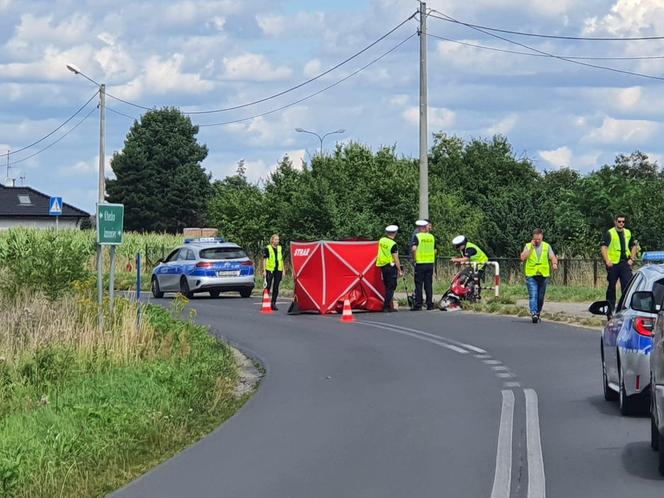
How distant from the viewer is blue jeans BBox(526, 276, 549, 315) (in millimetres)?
24391

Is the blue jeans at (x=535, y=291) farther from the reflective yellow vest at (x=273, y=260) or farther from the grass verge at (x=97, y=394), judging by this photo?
the reflective yellow vest at (x=273, y=260)

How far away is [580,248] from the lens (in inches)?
1686

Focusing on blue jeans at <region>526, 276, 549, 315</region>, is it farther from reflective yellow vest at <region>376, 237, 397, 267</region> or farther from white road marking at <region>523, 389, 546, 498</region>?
white road marking at <region>523, 389, 546, 498</region>

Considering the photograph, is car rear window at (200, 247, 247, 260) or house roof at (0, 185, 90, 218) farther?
house roof at (0, 185, 90, 218)

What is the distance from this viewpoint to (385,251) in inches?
1084

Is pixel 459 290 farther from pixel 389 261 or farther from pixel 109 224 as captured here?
pixel 109 224

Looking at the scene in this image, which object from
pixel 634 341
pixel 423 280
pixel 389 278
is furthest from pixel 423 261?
pixel 634 341

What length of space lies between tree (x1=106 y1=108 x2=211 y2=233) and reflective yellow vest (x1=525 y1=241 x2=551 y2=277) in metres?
80.5

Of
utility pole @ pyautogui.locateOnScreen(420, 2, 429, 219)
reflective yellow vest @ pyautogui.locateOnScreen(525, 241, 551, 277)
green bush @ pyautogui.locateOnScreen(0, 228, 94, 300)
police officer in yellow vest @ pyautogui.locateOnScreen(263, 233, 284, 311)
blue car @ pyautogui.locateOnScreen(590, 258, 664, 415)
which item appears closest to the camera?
blue car @ pyautogui.locateOnScreen(590, 258, 664, 415)

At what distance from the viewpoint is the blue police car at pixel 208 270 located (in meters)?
35.2

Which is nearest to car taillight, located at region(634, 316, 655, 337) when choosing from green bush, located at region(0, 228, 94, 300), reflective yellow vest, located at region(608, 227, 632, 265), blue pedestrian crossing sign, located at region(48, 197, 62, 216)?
reflective yellow vest, located at region(608, 227, 632, 265)

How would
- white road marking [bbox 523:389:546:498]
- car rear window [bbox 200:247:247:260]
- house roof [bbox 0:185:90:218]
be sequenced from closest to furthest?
white road marking [bbox 523:389:546:498], car rear window [bbox 200:247:247:260], house roof [bbox 0:185:90:218]

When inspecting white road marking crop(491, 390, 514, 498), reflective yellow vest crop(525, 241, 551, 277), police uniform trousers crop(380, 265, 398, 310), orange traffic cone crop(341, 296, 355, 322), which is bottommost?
white road marking crop(491, 390, 514, 498)

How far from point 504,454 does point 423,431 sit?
1422 millimetres
